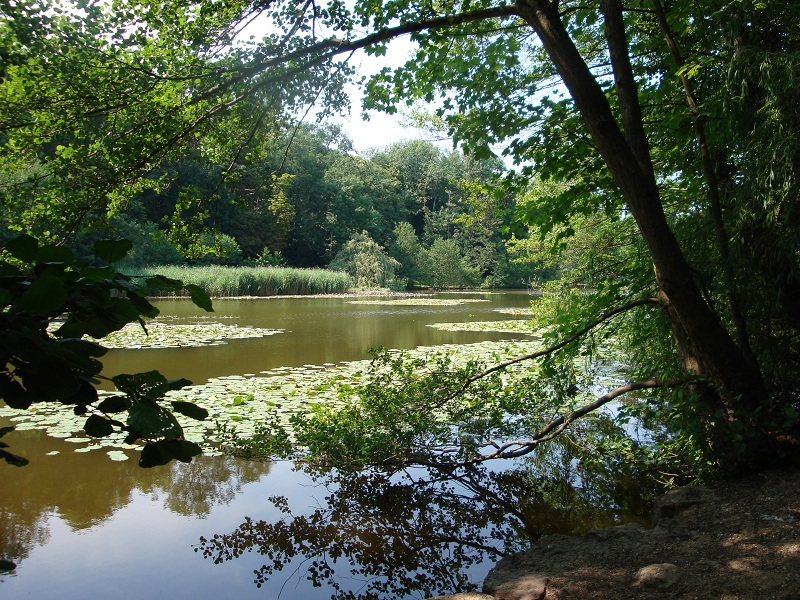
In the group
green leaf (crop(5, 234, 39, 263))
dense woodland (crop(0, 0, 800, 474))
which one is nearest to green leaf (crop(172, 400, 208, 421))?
green leaf (crop(5, 234, 39, 263))

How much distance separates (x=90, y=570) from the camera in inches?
135

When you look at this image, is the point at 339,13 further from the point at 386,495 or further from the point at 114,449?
the point at 114,449

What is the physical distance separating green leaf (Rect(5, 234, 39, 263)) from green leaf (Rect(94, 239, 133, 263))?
0.24ft

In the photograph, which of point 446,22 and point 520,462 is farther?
point 520,462

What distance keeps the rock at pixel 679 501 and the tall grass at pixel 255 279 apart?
20972 mm

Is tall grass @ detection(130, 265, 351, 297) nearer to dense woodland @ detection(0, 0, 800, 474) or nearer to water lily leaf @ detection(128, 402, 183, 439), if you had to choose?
dense woodland @ detection(0, 0, 800, 474)

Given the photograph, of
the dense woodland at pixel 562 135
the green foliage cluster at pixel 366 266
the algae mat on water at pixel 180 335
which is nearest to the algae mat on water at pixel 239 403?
the dense woodland at pixel 562 135

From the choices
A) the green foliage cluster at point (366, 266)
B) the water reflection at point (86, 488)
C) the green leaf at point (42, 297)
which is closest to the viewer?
the green leaf at point (42, 297)

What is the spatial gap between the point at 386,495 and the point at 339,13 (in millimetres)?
3391

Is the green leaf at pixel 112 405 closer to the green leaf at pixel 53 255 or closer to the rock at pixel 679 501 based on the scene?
the green leaf at pixel 53 255

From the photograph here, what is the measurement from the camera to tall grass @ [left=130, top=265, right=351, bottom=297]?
2459 centimetres

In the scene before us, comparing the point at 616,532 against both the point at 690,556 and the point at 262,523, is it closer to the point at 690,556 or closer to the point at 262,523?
the point at 690,556

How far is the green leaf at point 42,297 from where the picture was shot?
27.0 inches

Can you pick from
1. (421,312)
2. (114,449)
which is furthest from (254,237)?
(114,449)
